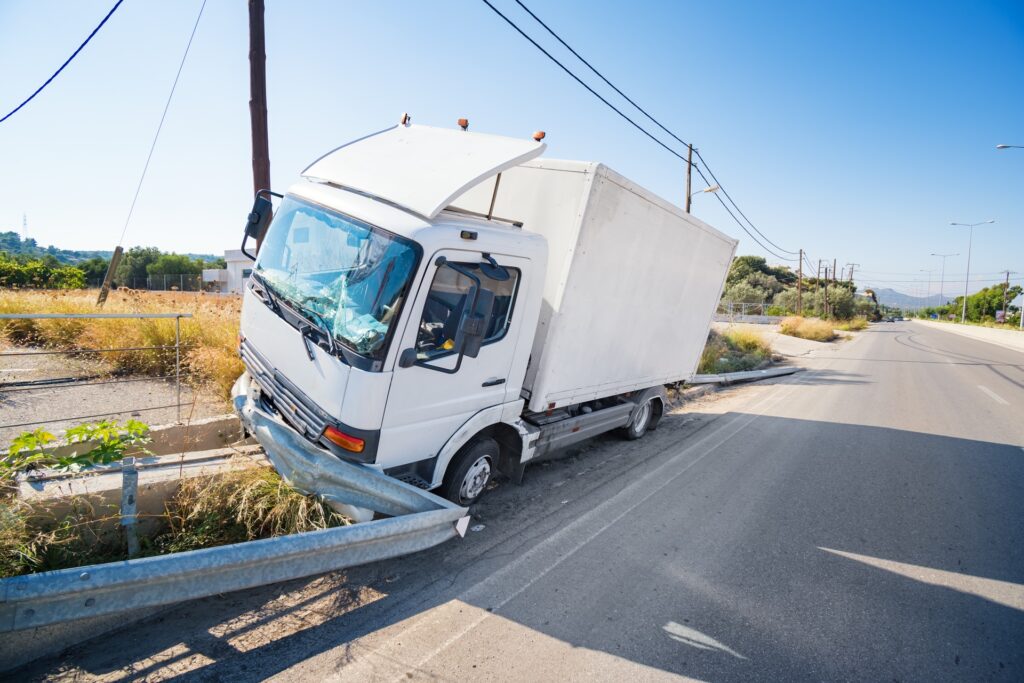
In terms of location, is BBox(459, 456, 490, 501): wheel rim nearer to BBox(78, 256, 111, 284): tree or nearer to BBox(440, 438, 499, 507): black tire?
BBox(440, 438, 499, 507): black tire

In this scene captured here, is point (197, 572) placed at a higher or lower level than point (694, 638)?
higher

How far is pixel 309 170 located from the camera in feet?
15.7

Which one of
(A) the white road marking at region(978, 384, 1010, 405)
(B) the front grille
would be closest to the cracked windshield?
(B) the front grille

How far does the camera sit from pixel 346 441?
10.7 ft

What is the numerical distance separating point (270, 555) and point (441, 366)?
1514 millimetres

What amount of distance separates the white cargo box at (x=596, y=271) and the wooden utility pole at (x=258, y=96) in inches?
133

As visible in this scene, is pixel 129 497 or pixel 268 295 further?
pixel 268 295

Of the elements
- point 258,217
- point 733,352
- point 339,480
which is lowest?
point 339,480

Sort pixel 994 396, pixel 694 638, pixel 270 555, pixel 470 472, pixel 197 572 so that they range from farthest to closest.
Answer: pixel 994 396
pixel 470 472
pixel 694 638
pixel 270 555
pixel 197 572

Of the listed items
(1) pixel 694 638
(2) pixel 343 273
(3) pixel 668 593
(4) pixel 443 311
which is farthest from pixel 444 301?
(1) pixel 694 638

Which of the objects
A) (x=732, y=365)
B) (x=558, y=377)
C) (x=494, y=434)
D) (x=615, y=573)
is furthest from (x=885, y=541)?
(x=732, y=365)

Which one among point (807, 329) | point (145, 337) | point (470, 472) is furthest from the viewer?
point (807, 329)

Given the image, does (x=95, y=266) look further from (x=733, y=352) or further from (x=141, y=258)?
(x=733, y=352)

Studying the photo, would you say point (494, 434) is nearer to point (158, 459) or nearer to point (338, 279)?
point (338, 279)
